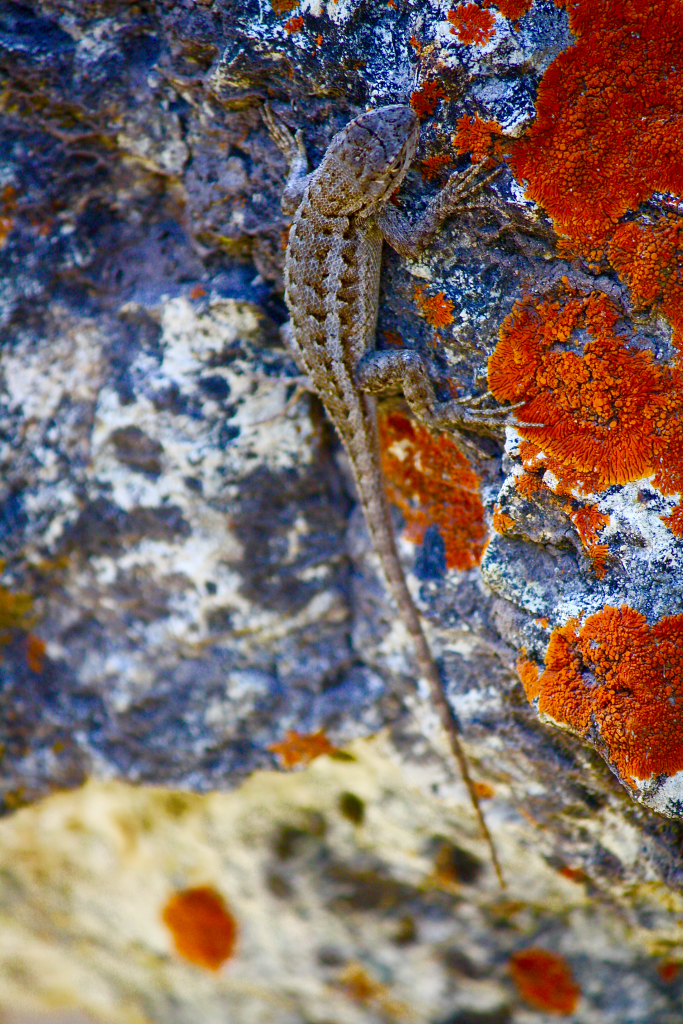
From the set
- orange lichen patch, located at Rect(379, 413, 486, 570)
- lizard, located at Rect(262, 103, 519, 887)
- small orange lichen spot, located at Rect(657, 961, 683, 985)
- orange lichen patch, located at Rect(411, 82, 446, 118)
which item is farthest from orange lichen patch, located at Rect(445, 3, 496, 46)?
small orange lichen spot, located at Rect(657, 961, 683, 985)

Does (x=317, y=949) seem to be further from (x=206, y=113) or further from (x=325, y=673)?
(x=206, y=113)

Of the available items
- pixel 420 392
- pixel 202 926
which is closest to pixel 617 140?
pixel 420 392

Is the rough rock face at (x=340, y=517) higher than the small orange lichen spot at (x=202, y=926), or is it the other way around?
the rough rock face at (x=340, y=517)

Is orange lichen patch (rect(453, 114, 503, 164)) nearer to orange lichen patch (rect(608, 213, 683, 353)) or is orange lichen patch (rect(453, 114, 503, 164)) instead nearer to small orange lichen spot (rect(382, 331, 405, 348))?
orange lichen patch (rect(608, 213, 683, 353))

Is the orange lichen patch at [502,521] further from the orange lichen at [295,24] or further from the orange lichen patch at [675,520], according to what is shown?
the orange lichen at [295,24]

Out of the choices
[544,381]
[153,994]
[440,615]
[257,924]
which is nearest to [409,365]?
[544,381]

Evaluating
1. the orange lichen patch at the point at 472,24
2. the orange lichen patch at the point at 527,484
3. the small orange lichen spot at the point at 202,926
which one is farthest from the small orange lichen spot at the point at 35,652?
the orange lichen patch at the point at 472,24
